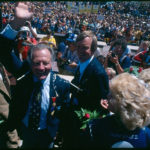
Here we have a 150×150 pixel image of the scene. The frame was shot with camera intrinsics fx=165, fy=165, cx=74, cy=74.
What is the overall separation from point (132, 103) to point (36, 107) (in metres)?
0.92

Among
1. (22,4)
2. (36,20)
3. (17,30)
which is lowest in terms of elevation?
(36,20)

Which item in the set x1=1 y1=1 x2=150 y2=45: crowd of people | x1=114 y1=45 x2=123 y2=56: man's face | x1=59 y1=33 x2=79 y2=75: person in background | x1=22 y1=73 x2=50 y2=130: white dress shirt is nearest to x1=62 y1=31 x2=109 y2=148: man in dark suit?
x1=22 y1=73 x2=50 y2=130: white dress shirt

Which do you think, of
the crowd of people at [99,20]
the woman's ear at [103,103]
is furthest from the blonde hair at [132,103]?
the crowd of people at [99,20]

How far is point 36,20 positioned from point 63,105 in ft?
53.4

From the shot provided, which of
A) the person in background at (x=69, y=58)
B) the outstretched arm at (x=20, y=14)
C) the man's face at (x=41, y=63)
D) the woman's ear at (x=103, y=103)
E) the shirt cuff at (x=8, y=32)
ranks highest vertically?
the outstretched arm at (x=20, y=14)

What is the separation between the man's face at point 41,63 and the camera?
159cm

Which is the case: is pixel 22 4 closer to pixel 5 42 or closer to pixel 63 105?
pixel 5 42

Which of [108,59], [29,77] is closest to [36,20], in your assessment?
[108,59]

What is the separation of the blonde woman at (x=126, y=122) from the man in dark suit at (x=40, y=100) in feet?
1.87

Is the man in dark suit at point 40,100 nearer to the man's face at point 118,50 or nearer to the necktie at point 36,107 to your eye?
the necktie at point 36,107

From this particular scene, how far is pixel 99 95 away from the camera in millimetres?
1791

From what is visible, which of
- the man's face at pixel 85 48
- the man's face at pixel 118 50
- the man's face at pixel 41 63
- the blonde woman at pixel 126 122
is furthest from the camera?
the man's face at pixel 118 50

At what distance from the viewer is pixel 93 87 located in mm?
1793

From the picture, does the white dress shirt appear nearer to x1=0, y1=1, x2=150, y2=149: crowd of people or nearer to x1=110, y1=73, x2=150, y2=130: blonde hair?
x1=0, y1=1, x2=150, y2=149: crowd of people
